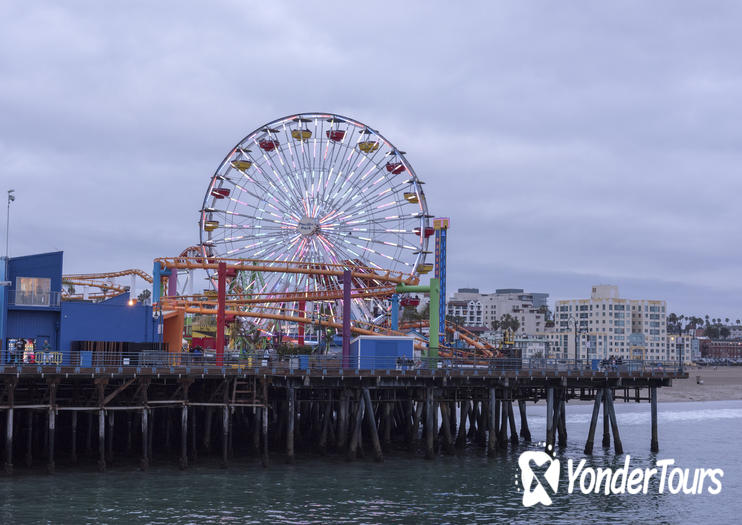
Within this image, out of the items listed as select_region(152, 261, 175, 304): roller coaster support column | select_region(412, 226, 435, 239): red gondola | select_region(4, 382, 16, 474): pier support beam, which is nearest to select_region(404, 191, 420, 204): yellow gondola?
select_region(412, 226, 435, 239): red gondola

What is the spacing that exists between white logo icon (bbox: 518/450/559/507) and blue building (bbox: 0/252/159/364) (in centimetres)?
2473

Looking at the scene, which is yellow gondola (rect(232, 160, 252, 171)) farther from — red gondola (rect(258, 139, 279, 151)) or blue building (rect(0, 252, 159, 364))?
blue building (rect(0, 252, 159, 364))

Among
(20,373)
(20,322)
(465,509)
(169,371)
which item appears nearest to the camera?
(465,509)

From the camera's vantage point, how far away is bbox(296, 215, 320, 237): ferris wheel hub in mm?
80375

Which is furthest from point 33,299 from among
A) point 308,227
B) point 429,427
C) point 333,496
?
point 308,227

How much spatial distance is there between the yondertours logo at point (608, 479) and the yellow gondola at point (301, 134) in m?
35.4

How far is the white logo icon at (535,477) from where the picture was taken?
45031 millimetres

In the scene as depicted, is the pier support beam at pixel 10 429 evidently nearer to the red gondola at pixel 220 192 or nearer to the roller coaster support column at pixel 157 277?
the roller coaster support column at pixel 157 277

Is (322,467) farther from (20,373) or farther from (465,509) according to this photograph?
(20,373)

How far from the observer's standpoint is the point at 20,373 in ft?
152

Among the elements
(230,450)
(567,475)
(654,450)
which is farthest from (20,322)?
(654,450)

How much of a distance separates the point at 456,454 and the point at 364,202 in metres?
29.1

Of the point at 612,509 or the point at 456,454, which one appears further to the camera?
the point at 456,454

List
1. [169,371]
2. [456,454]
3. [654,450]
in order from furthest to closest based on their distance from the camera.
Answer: [654,450], [456,454], [169,371]
